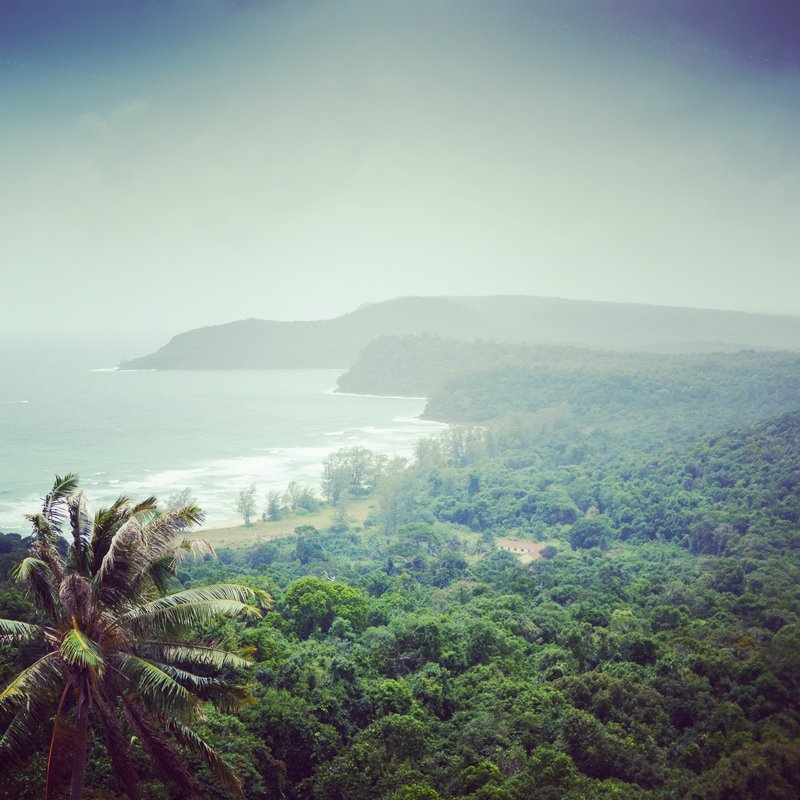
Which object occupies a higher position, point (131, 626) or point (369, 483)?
point (131, 626)

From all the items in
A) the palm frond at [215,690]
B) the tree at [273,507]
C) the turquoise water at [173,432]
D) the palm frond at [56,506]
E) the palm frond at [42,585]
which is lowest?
the tree at [273,507]

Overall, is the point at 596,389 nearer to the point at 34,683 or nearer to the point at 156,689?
the point at 156,689

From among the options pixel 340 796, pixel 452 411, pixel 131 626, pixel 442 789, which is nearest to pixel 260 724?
pixel 340 796

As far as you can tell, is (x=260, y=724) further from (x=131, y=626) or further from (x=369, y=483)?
(x=369, y=483)

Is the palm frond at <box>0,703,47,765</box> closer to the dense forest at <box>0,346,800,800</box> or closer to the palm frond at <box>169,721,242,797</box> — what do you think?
the dense forest at <box>0,346,800,800</box>

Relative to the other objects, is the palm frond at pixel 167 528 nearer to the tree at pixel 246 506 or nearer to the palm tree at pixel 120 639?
the palm tree at pixel 120 639

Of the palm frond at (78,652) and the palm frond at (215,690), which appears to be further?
the palm frond at (215,690)

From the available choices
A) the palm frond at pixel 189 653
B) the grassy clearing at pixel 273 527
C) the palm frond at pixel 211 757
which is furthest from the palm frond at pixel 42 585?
the grassy clearing at pixel 273 527
